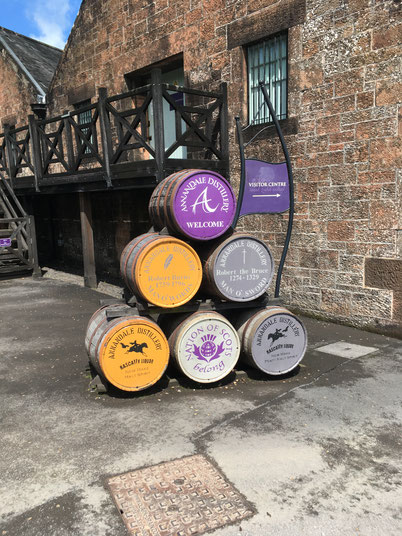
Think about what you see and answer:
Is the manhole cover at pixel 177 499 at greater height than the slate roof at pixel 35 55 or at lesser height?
lesser

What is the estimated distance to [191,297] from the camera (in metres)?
4.77

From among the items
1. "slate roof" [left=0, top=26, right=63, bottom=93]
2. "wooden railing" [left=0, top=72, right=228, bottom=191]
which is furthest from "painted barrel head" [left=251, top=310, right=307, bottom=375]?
"slate roof" [left=0, top=26, right=63, bottom=93]

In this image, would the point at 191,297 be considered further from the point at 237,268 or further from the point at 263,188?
the point at 263,188

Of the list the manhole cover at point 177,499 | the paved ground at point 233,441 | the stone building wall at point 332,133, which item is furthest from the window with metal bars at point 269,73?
the manhole cover at point 177,499

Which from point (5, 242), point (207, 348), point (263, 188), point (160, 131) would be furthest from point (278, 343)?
point (5, 242)

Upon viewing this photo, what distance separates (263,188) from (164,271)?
225 centimetres

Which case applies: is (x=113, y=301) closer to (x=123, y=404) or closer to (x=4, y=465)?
(x=123, y=404)

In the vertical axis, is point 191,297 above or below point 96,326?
above

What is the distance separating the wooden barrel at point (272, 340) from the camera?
4.86 m

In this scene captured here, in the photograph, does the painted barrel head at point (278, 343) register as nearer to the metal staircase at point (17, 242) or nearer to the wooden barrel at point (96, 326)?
the wooden barrel at point (96, 326)

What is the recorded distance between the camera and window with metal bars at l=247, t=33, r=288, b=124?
7.53 meters

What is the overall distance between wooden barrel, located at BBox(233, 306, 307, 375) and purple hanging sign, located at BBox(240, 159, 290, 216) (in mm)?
1721

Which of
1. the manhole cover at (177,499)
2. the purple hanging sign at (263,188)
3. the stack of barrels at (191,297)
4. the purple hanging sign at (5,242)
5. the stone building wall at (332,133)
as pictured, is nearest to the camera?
the manhole cover at (177,499)

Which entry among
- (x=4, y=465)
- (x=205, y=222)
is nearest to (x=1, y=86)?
(x=205, y=222)
